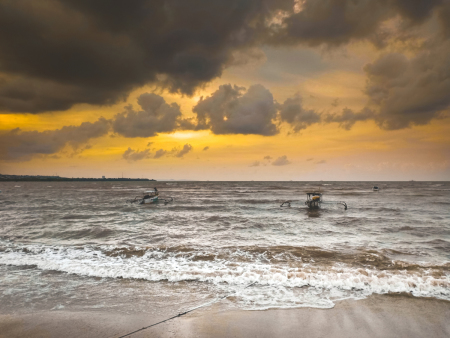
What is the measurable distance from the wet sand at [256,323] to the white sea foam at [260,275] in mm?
692

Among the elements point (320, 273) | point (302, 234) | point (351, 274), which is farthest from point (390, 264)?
point (302, 234)

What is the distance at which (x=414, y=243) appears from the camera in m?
15.0

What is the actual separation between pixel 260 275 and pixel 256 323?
3.28 m

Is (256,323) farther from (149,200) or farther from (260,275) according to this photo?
(149,200)

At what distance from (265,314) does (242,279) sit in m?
2.61

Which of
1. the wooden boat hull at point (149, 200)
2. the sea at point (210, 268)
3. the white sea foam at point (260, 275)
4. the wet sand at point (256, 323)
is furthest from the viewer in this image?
the wooden boat hull at point (149, 200)

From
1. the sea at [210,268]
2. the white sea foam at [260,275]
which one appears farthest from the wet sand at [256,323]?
the white sea foam at [260,275]

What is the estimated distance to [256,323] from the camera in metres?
5.73

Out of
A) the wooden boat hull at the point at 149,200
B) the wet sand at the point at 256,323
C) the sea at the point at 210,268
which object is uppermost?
the wet sand at the point at 256,323

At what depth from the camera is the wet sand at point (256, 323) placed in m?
5.35

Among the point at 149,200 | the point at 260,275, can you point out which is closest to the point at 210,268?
the point at 260,275

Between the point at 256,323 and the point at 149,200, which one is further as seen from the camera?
the point at 149,200

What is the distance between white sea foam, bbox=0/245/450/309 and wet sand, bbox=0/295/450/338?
69 cm

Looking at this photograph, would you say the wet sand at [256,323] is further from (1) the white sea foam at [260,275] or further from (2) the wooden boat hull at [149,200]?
(2) the wooden boat hull at [149,200]
